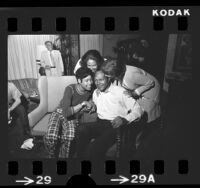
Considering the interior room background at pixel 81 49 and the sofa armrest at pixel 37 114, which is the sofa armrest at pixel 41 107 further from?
the interior room background at pixel 81 49

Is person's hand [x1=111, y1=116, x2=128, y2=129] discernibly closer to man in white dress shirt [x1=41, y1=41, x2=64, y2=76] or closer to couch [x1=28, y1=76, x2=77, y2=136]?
couch [x1=28, y1=76, x2=77, y2=136]

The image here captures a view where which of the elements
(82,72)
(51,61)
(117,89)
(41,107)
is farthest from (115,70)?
(41,107)

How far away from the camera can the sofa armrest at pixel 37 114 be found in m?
5.34

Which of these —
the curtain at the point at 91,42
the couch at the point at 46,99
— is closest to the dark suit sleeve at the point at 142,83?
the curtain at the point at 91,42

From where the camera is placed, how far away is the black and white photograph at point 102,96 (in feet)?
17.4

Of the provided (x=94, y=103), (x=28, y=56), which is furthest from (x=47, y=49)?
(x=94, y=103)

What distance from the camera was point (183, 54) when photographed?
531 centimetres

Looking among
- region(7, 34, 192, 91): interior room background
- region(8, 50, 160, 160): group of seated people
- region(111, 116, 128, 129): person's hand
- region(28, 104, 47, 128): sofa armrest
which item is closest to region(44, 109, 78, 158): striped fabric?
region(8, 50, 160, 160): group of seated people

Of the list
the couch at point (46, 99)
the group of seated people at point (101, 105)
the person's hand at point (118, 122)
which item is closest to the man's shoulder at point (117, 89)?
the group of seated people at point (101, 105)

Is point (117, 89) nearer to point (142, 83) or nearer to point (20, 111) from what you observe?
point (142, 83)

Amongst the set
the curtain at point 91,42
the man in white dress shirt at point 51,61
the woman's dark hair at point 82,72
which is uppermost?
the curtain at point 91,42

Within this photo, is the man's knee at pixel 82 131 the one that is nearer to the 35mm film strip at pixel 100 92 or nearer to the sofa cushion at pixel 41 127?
the 35mm film strip at pixel 100 92

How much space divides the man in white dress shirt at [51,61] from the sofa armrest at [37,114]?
0.29 m

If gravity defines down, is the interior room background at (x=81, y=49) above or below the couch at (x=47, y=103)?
above
